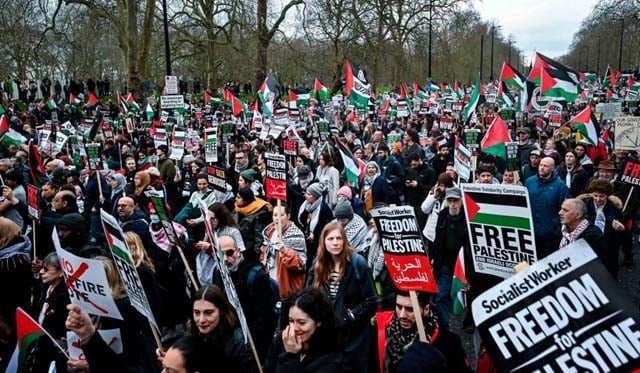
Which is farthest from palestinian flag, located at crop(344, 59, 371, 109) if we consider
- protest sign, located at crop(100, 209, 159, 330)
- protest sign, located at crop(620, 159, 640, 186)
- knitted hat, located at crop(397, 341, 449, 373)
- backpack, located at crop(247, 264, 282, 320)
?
knitted hat, located at crop(397, 341, 449, 373)

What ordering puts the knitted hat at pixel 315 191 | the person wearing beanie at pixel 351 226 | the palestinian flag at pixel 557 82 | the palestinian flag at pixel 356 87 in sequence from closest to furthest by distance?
the person wearing beanie at pixel 351 226, the knitted hat at pixel 315 191, the palestinian flag at pixel 557 82, the palestinian flag at pixel 356 87

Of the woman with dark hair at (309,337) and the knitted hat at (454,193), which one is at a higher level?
the knitted hat at (454,193)

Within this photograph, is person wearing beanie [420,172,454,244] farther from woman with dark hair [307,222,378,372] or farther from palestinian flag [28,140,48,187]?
palestinian flag [28,140,48,187]

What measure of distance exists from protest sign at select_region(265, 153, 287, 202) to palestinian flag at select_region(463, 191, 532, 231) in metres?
3.31

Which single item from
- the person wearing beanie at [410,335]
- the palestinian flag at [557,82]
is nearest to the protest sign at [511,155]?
the palestinian flag at [557,82]

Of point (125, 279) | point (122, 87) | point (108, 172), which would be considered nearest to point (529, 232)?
point (125, 279)

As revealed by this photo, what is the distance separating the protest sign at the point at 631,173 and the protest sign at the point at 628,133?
2175 mm

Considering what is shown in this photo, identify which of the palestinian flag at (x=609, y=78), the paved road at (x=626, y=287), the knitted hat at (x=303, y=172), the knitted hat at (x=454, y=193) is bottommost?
the paved road at (x=626, y=287)

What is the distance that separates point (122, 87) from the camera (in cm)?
4572

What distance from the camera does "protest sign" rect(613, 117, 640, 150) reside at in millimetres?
9273

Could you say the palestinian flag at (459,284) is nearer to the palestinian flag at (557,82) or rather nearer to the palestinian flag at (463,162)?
the palestinian flag at (463,162)

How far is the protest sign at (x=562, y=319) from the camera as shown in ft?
7.25

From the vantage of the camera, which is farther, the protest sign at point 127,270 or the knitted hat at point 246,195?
the knitted hat at point 246,195

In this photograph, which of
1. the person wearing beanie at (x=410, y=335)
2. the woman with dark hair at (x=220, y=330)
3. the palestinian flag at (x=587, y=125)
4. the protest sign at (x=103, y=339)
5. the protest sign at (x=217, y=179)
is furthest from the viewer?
the palestinian flag at (x=587, y=125)
